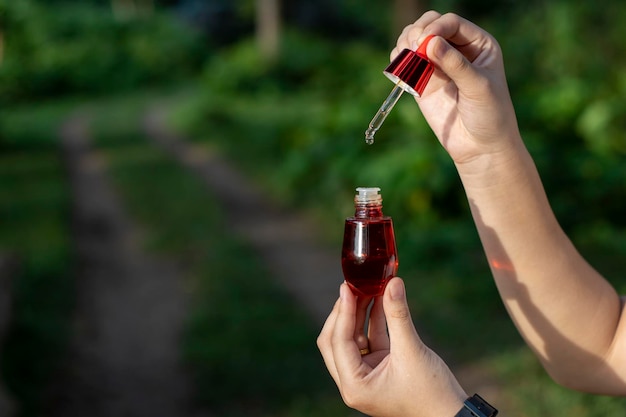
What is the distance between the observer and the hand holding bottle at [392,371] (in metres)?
1.32

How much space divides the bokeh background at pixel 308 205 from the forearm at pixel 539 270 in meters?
2.44

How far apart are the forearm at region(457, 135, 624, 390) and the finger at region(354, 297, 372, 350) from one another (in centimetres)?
39

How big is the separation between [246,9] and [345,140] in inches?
561

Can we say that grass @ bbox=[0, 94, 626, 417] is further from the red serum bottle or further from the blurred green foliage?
the red serum bottle

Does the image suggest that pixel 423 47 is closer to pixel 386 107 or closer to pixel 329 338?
pixel 386 107

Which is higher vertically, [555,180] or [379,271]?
[379,271]

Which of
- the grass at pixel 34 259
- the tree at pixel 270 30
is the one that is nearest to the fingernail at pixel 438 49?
the grass at pixel 34 259

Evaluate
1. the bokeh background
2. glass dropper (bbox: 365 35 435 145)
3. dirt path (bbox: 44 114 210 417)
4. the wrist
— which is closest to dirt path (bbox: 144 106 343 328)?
the bokeh background

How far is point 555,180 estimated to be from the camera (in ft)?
24.0

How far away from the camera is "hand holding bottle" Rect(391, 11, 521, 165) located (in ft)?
4.65

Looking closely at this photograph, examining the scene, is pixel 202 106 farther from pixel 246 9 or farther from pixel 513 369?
pixel 513 369

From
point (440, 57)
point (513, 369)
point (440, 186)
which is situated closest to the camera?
point (440, 57)

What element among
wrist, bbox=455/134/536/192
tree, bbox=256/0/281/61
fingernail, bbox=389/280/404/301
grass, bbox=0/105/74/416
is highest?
tree, bbox=256/0/281/61

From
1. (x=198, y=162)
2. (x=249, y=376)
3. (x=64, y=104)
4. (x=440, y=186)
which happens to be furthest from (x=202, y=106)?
(x=249, y=376)
